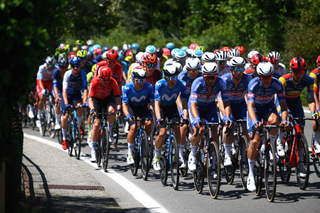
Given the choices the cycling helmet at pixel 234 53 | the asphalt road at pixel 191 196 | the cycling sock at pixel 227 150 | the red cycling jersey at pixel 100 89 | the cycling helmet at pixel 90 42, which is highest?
the cycling helmet at pixel 90 42

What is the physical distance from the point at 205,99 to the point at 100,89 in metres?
2.67

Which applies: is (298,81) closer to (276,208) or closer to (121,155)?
(276,208)

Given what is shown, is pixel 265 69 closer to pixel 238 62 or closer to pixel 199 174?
pixel 238 62

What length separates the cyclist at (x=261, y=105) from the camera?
7.15 m

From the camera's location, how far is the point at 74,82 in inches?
434

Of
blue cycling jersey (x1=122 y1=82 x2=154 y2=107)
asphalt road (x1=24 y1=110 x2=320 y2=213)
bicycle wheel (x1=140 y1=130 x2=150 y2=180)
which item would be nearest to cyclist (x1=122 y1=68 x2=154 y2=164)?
blue cycling jersey (x1=122 y1=82 x2=154 y2=107)

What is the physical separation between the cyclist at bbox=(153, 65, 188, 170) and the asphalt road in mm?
634

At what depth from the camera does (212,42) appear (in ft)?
95.5

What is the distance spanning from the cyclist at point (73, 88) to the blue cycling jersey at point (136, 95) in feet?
7.05

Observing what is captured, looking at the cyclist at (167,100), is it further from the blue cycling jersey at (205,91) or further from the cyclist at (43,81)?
the cyclist at (43,81)

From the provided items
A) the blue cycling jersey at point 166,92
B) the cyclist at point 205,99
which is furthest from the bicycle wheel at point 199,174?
the blue cycling jersey at point 166,92

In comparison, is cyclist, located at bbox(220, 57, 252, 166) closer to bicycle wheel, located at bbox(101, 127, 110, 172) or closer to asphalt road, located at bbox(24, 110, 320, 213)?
asphalt road, located at bbox(24, 110, 320, 213)

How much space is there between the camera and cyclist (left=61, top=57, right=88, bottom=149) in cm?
1077

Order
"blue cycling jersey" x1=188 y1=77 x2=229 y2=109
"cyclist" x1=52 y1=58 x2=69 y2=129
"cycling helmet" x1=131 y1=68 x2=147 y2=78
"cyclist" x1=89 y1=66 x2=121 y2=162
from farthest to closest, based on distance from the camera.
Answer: "cyclist" x1=52 y1=58 x2=69 y2=129, "cyclist" x1=89 y1=66 x2=121 y2=162, "cycling helmet" x1=131 y1=68 x2=147 y2=78, "blue cycling jersey" x1=188 y1=77 x2=229 y2=109
